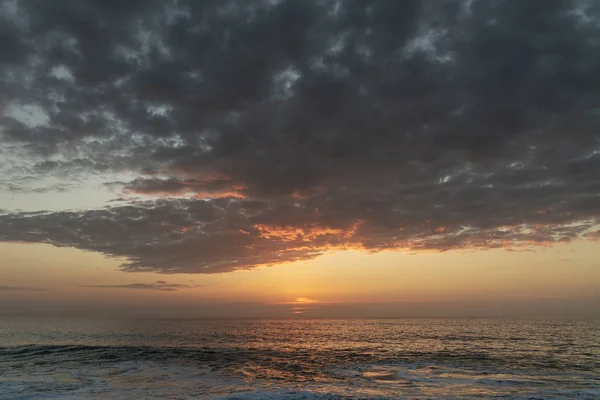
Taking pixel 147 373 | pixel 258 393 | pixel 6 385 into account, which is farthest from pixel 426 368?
pixel 6 385

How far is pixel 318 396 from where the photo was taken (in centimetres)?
2188

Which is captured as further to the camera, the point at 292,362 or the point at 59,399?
the point at 292,362

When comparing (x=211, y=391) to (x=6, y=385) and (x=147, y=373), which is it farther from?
(x=6, y=385)

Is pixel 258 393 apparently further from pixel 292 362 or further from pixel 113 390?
pixel 292 362

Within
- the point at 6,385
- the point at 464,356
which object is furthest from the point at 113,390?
the point at 464,356

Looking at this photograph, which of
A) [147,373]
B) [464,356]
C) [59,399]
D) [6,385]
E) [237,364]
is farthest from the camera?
[464,356]

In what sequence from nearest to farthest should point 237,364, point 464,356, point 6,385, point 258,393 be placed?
point 258,393, point 6,385, point 237,364, point 464,356

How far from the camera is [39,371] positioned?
31594mm

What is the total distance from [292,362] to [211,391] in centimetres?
1485

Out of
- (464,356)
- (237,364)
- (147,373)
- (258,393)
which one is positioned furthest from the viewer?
(464,356)

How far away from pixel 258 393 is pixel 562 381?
2083 centimetres

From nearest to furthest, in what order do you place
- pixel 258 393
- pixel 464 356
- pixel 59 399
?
pixel 59 399 → pixel 258 393 → pixel 464 356

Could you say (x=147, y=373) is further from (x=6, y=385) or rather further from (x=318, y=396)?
(x=318, y=396)

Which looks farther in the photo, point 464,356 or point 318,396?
point 464,356
